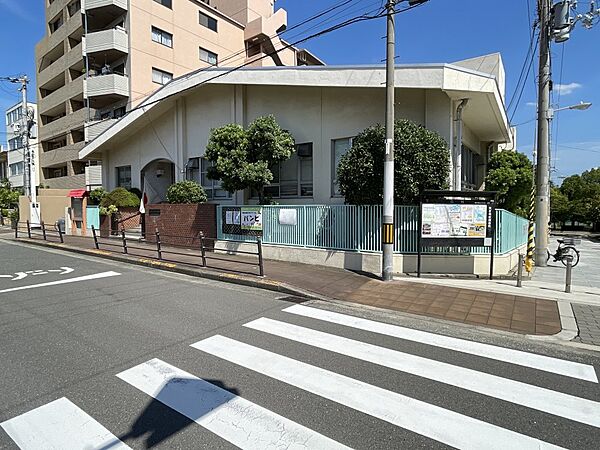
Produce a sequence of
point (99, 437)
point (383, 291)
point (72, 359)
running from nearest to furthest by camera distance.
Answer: point (99, 437)
point (72, 359)
point (383, 291)

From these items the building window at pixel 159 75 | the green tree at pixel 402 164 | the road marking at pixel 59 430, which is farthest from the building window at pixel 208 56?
the road marking at pixel 59 430

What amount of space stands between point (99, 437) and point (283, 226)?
30.6ft

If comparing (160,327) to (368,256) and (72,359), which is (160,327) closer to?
(72,359)

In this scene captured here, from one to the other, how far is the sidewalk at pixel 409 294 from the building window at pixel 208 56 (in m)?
26.0

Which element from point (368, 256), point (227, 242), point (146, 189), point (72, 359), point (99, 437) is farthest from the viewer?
point (146, 189)

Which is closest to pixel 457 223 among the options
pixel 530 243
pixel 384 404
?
pixel 530 243

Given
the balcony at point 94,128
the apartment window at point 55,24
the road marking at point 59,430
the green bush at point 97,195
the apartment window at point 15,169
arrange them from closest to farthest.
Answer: the road marking at point 59,430 → the green bush at point 97,195 → the balcony at point 94,128 → the apartment window at point 55,24 → the apartment window at point 15,169

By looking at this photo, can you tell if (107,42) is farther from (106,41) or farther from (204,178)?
(204,178)

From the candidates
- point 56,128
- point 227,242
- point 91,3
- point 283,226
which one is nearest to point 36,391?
point 283,226

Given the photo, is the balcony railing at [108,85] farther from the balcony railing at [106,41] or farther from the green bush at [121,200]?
the green bush at [121,200]

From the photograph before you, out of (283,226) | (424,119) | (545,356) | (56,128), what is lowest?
(545,356)

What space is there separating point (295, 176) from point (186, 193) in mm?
4884

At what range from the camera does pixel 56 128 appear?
105 feet

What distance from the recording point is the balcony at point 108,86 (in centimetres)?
2483
